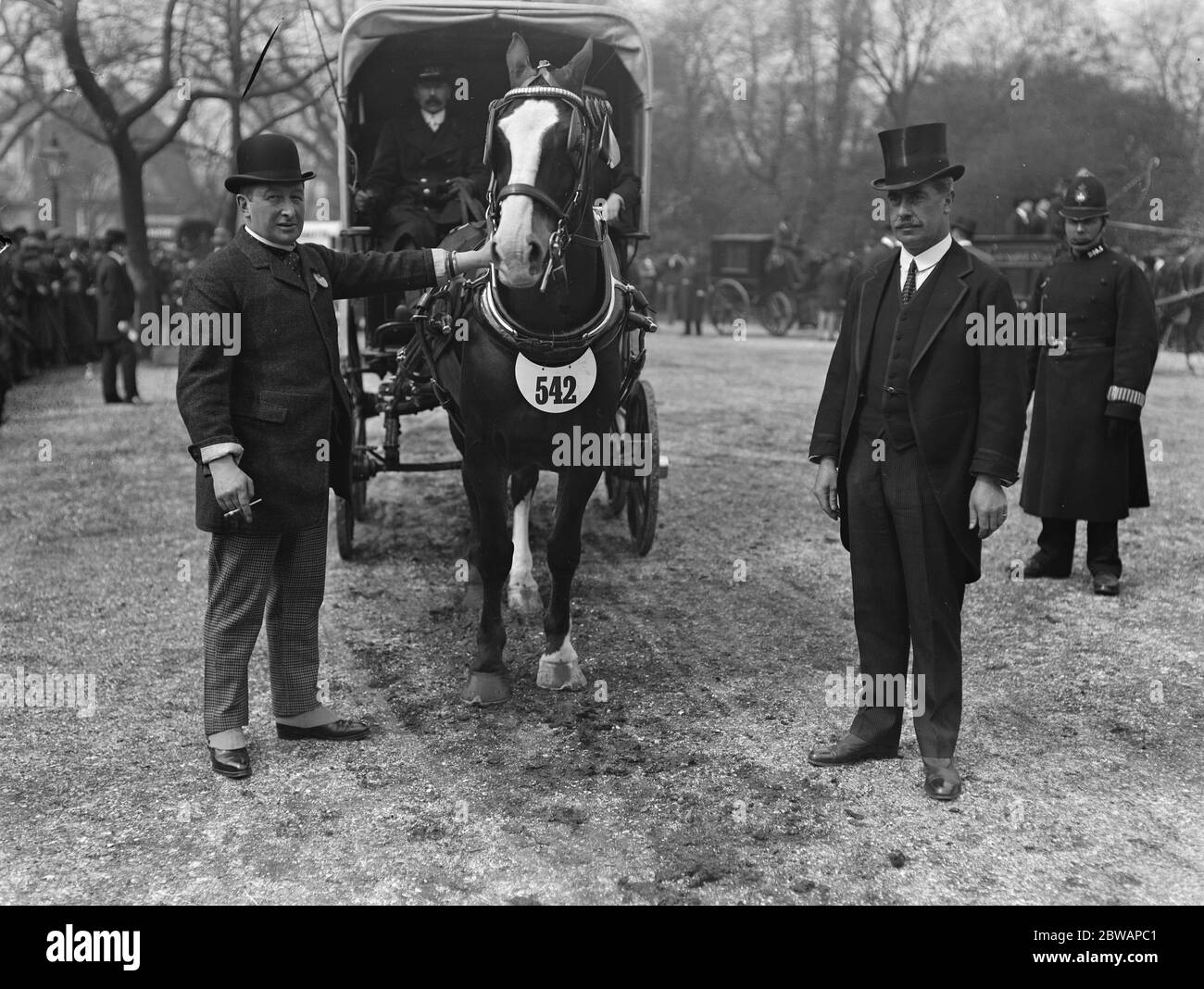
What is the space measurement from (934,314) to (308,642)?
96.5 inches

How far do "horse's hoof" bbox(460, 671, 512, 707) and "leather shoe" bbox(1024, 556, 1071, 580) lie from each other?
3451 millimetres

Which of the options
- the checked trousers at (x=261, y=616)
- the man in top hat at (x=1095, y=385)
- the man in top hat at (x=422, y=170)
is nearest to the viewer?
the checked trousers at (x=261, y=616)

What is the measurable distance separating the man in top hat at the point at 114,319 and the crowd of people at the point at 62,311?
10 mm

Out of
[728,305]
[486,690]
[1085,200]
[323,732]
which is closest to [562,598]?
[486,690]

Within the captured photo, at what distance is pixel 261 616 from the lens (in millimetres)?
4230

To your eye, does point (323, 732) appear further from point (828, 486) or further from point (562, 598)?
point (828, 486)

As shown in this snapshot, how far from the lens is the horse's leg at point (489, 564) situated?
4.83 m

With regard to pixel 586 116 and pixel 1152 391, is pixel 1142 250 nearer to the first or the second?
pixel 1152 391

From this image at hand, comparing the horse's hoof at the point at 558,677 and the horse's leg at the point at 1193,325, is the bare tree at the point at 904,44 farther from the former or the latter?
the horse's hoof at the point at 558,677

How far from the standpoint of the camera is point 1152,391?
15.9 m

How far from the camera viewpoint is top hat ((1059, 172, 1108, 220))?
6.39 m

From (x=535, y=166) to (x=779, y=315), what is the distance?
2398cm

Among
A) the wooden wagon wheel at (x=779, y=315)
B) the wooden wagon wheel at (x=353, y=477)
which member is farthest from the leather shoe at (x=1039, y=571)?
the wooden wagon wheel at (x=779, y=315)
